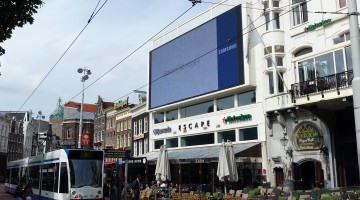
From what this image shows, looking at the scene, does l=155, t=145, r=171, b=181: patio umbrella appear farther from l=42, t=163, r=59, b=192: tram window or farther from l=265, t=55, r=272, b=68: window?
l=265, t=55, r=272, b=68: window

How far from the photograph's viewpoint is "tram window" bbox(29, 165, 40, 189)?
22719 millimetres

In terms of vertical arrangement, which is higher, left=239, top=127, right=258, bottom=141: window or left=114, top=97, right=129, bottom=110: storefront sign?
left=114, top=97, right=129, bottom=110: storefront sign

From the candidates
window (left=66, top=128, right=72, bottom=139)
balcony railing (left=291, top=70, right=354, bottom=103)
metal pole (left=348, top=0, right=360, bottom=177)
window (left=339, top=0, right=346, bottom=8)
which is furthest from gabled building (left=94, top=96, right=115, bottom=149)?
metal pole (left=348, top=0, right=360, bottom=177)

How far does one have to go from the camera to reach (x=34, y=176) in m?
23.8

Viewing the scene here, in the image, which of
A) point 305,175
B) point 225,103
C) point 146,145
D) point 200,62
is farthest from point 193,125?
point 305,175

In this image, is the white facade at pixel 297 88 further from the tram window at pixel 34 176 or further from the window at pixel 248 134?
the tram window at pixel 34 176

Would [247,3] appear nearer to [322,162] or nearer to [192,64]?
[192,64]

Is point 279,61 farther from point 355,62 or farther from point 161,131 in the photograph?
point 355,62

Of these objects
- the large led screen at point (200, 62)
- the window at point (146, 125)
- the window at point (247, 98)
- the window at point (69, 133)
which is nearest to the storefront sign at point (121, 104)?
the window at point (146, 125)

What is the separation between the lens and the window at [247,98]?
2789cm

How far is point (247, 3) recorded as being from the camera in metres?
28.5

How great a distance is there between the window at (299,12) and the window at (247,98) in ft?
19.0

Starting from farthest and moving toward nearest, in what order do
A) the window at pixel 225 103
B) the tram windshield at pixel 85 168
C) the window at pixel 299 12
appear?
the window at pixel 225 103 → the window at pixel 299 12 → the tram windshield at pixel 85 168

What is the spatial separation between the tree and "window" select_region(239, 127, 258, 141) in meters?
20.5
